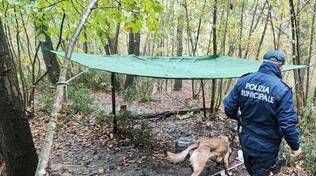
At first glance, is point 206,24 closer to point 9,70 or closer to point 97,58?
point 97,58

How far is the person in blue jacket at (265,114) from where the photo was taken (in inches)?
130

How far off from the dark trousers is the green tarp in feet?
5.87

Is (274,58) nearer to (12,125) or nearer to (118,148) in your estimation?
(12,125)

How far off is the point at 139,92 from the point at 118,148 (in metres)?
5.30

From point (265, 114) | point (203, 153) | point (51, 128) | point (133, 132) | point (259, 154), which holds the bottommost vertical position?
point (133, 132)

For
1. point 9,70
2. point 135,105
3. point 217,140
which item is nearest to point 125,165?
point 217,140

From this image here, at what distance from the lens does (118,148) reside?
20.4 ft

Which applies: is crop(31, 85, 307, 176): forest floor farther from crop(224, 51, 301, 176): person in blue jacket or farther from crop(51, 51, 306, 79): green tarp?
crop(224, 51, 301, 176): person in blue jacket

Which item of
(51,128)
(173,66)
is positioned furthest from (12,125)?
(173,66)

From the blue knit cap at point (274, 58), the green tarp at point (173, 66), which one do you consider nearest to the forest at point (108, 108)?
the green tarp at point (173, 66)

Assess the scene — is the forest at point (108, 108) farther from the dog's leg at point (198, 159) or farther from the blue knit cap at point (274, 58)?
the dog's leg at point (198, 159)

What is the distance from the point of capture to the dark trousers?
11.5ft

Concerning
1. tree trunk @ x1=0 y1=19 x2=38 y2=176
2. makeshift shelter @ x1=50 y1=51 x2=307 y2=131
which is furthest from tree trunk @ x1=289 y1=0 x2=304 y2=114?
tree trunk @ x1=0 y1=19 x2=38 y2=176

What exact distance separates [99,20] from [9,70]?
157 centimetres
